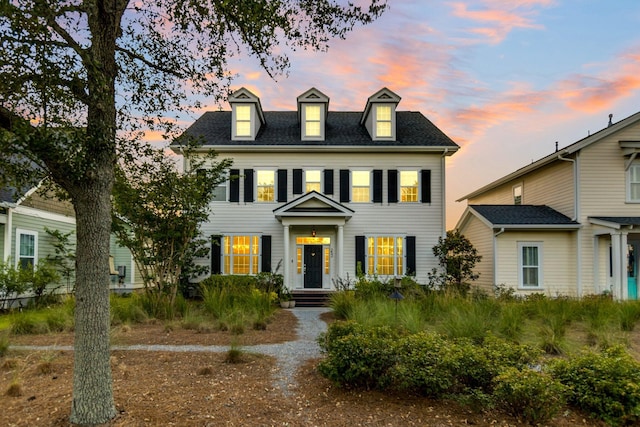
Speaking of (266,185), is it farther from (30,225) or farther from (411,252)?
(30,225)

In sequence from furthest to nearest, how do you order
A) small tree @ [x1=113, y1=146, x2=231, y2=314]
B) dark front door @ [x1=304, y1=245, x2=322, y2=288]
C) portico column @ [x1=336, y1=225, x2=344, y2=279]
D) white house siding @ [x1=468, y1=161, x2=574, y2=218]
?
dark front door @ [x1=304, y1=245, x2=322, y2=288]
portico column @ [x1=336, y1=225, x2=344, y2=279]
white house siding @ [x1=468, y1=161, x2=574, y2=218]
small tree @ [x1=113, y1=146, x2=231, y2=314]

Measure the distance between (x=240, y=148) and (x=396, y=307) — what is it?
10.6m

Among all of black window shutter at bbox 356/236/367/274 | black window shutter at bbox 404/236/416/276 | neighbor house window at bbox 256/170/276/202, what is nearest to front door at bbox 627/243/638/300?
black window shutter at bbox 404/236/416/276

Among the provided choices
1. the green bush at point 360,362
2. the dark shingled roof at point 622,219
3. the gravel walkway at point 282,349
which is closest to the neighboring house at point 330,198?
the dark shingled roof at point 622,219

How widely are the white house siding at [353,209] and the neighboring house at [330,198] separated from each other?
1.5 inches

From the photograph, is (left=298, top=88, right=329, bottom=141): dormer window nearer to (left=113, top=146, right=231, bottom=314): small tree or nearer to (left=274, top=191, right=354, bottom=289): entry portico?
(left=274, top=191, right=354, bottom=289): entry portico

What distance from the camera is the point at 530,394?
4156mm

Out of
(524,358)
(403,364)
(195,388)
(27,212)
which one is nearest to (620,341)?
(524,358)

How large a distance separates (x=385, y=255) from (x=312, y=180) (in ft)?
13.5

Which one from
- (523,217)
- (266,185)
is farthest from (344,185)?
(523,217)

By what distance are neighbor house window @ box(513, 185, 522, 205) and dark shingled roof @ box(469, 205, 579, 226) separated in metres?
2.60

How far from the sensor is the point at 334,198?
1750 cm

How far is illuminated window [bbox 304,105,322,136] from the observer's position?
17.9 m

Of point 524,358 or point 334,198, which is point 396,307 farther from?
point 334,198
